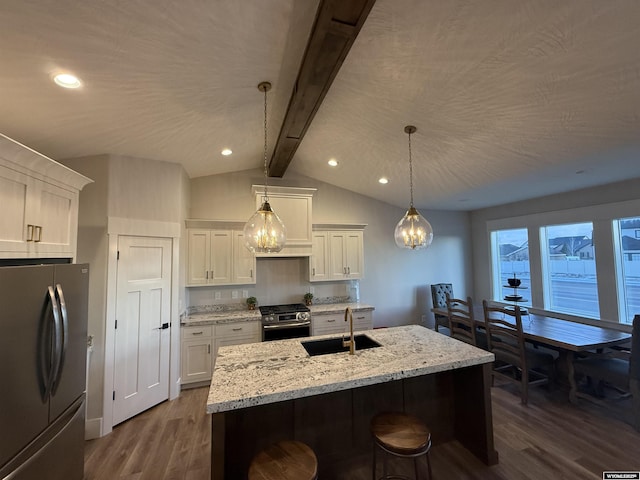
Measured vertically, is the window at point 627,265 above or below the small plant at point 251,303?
above

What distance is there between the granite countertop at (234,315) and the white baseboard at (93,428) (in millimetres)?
1184

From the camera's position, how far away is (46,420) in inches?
66.3

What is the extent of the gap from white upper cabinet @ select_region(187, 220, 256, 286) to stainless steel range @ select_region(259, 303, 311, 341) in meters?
0.59

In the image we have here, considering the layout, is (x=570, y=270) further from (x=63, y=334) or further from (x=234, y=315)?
(x=63, y=334)

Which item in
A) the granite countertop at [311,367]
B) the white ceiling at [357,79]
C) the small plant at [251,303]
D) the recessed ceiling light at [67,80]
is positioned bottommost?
the granite countertop at [311,367]

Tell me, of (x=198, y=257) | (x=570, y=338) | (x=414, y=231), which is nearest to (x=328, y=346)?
(x=414, y=231)

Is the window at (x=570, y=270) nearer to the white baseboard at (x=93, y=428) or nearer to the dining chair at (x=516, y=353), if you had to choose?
the dining chair at (x=516, y=353)

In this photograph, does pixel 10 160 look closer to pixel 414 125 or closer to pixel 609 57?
Result: pixel 414 125

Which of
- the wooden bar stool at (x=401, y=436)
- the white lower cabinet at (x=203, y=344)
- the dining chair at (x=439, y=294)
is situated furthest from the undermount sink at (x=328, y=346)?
the dining chair at (x=439, y=294)

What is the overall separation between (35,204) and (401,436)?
2736 millimetres

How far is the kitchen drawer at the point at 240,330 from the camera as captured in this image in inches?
146

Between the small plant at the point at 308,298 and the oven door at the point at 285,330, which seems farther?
the small plant at the point at 308,298

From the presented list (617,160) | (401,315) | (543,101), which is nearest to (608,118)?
(543,101)

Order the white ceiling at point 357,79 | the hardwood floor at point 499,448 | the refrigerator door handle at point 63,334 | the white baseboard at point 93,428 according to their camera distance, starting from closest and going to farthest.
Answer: the white ceiling at point 357,79 → the refrigerator door handle at point 63,334 → the hardwood floor at point 499,448 → the white baseboard at point 93,428
